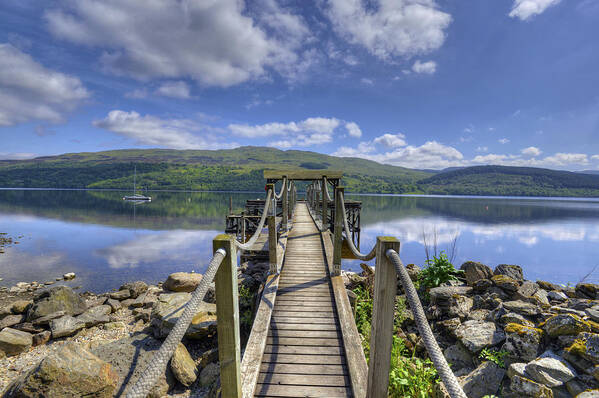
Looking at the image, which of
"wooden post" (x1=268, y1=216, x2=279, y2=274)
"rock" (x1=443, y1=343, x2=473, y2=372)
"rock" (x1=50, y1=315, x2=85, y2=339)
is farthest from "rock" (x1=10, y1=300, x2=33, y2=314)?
"rock" (x1=443, y1=343, x2=473, y2=372)

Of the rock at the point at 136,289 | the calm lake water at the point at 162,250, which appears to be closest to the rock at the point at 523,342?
the calm lake water at the point at 162,250

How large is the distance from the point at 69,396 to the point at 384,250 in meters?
5.97

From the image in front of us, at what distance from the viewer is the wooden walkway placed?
365 cm

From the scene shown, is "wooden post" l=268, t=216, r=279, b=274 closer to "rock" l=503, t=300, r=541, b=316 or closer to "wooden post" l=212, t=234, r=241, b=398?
"wooden post" l=212, t=234, r=241, b=398

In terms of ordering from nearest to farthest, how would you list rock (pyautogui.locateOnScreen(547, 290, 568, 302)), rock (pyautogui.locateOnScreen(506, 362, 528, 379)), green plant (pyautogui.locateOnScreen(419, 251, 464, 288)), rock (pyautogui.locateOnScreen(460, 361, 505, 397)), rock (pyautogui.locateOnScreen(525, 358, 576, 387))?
rock (pyautogui.locateOnScreen(525, 358, 576, 387)), rock (pyautogui.locateOnScreen(506, 362, 528, 379)), rock (pyautogui.locateOnScreen(460, 361, 505, 397)), rock (pyautogui.locateOnScreen(547, 290, 568, 302)), green plant (pyautogui.locateOnScreen(419, 251, 464, 288))

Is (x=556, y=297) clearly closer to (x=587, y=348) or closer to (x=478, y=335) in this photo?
(x=478, y=335)

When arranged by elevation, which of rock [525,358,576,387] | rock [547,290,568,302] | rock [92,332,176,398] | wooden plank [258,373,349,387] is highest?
rock [525,358,576,387]

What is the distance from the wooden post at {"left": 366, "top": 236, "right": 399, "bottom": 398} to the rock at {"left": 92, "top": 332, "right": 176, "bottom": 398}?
4829 mm

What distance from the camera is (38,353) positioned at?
23.9 feet

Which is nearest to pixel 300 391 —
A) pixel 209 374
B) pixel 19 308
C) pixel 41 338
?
pixel 209 374

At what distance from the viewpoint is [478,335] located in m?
5.37

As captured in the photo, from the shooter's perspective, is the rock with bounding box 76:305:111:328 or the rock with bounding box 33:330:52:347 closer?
the rock with bounding box 33:330:52:347

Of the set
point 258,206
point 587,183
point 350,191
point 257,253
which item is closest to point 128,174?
point 350,191

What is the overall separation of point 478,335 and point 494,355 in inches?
20.4
